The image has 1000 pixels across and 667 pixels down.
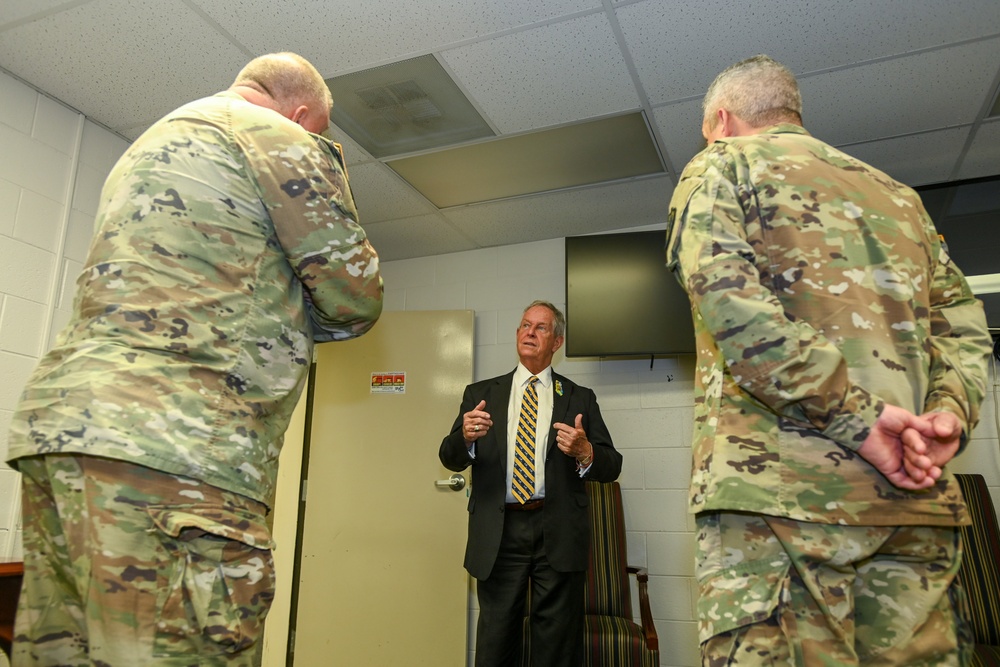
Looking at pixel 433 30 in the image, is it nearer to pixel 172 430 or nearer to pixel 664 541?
pixel 172 430

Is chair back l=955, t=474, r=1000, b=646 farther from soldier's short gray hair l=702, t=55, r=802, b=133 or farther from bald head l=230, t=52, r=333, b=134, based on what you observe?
bald head l=230, t=52, r=333, b=134

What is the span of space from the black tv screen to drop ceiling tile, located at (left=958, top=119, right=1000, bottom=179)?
1.38m

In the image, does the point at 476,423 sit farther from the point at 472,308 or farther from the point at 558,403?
the point at 472,308

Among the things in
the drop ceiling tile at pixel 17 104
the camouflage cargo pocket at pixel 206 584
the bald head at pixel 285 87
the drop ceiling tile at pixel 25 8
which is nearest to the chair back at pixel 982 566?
the camouflage cargo pocket at pixel 206 584

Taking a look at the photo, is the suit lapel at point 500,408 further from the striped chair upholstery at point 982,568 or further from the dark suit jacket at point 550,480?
the striped chair upholstery at point 982,568

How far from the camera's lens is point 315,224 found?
1.26 meters

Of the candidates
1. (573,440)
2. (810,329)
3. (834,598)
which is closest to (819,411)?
(810,329)

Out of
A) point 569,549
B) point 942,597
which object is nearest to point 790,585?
point 942,597

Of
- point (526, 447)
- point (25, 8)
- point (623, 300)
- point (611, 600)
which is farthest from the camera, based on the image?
point (623, 300)

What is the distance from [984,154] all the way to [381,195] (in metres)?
2.82

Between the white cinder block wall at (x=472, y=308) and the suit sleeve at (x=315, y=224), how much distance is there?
184 cm

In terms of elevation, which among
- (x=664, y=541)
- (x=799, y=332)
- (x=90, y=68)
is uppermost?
(x=90, y=68)

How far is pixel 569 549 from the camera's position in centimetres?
258

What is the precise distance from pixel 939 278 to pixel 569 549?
5.49 ft
